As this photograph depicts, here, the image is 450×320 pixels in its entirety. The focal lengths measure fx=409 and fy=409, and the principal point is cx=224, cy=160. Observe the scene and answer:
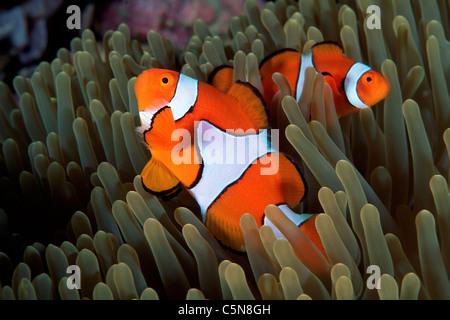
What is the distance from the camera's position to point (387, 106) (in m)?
1.05

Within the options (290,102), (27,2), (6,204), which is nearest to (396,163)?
(290,102)

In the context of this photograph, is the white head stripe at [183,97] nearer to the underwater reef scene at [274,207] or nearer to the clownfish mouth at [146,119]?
the clownfish mouth at [146,119]

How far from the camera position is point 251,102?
39.5 inches

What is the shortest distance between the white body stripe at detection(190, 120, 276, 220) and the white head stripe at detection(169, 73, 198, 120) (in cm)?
5

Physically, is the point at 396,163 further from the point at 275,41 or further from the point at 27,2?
the point at 27,2

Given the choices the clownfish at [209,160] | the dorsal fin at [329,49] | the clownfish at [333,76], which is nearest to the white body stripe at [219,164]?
the clownfish at [209,160]

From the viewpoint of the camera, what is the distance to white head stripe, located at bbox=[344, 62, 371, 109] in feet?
3.60

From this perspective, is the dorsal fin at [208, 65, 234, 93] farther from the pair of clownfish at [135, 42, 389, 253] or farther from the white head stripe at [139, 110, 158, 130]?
the white head stripe at [139, 110, 158, 130]

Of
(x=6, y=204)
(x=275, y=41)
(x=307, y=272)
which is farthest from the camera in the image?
(x=275, y=41)

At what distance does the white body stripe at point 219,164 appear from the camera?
0.92 m

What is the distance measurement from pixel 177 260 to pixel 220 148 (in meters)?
0.27

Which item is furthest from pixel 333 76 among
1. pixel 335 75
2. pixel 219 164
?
pixel 219 164

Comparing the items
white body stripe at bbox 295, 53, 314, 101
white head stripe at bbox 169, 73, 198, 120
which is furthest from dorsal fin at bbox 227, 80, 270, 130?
white body stripe at bbox 295, 53, 314, 101

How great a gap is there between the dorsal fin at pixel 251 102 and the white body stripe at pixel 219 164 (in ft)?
0.17
